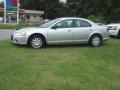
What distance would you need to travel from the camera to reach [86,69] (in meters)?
9.52

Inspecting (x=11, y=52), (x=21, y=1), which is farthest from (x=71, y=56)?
(x=21, y=1)

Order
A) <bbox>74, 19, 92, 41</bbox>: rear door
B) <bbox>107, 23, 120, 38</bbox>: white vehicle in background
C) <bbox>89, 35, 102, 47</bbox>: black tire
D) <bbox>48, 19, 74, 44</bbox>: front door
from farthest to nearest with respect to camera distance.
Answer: <bbox>107, 23, 120, 38</bbox>: white vehicle in background, <bbox>89, 35, 102, 47</bbox>: black tire, <bbox>74, 19, 92, 41</bbox>: rear door, <bbox>48, 19, 74, 44</bbox>: front door

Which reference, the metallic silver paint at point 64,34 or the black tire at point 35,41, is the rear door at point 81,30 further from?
the black tire at point 35,41

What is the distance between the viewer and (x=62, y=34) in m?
14.9

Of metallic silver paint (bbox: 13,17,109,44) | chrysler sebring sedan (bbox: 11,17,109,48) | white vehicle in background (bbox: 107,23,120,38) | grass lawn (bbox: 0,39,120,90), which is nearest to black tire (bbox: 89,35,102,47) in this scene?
chrysler sebring sedan (bbox: 11,17,109,48)

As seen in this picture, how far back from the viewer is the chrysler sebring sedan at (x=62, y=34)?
47.4 feet

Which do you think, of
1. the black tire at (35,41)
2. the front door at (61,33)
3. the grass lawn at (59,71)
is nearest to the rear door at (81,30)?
the front door at (61,33)

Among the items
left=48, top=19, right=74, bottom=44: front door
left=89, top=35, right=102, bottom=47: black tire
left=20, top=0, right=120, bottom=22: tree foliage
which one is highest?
left=20, top=0, right=120, bottom=22: tree foliage

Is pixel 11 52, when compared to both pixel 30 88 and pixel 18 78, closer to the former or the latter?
pixel 18 78

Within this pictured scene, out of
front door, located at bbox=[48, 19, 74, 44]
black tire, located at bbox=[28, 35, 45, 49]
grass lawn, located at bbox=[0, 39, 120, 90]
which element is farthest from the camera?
front door, located at bbox=[48, 19, 74, 44]

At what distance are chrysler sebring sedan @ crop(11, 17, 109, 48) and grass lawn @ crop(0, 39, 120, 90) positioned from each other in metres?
1.92

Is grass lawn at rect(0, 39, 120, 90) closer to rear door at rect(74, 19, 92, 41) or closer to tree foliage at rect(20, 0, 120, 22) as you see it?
rear door at rect(74, 19, 92, 41)

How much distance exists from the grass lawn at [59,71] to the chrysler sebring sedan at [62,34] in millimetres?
1921

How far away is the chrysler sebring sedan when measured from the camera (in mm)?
14445
